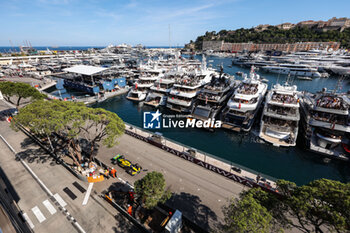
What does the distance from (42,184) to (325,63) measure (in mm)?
145844

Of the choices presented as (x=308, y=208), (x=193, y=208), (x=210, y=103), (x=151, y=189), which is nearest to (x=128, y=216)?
(x=151, y=189)

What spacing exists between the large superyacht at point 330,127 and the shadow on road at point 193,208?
27039 mm

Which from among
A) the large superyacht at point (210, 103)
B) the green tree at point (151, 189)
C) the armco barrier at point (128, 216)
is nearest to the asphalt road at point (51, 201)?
the armco barrier at point (128, 216)

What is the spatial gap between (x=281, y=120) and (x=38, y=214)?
140 ft

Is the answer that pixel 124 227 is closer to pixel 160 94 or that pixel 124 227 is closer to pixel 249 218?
pixel 249 218

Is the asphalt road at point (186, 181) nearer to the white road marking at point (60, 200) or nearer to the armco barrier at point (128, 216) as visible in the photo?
the armco barrier at point (128, 216)

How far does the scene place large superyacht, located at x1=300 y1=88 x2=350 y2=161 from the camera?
29.2 m

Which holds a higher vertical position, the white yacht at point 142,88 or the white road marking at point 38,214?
the white yacht at point 142,88

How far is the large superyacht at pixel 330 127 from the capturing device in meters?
29.2

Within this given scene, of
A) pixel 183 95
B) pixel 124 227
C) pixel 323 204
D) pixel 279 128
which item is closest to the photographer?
pixel 323 204

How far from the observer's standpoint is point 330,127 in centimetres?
2967

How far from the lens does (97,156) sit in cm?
2488

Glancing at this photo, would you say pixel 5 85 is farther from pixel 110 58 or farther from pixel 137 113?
pixel 110 58

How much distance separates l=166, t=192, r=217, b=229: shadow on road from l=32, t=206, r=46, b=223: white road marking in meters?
12.4
